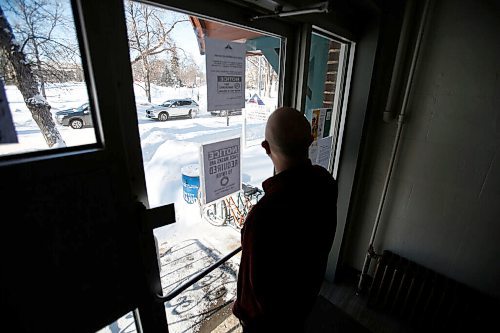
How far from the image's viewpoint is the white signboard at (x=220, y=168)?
0.97 m

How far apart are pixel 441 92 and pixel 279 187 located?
1.52m

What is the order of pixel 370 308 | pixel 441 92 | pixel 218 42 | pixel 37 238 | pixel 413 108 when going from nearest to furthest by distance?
1. pixel 37 238
2. pixel 218 42
3. pixel 441 92
4. pixel 413 108
5. pixel 370 308

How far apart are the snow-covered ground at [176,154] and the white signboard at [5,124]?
0.03 ft

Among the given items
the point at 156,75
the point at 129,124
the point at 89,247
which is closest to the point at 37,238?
the point at 89,247

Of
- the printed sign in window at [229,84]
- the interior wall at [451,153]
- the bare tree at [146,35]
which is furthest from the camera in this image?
the interior wall at [451,153]

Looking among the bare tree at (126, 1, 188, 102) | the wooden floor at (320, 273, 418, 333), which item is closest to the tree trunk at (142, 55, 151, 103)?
the bare tree at (126, 1, 188, 102)

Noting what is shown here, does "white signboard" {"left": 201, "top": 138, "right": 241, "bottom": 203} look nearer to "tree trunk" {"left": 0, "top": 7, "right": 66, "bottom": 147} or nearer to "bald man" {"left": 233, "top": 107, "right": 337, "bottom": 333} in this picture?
"bald man" {"left": 233, "top": 107, "right": 337, "bottom": 333}

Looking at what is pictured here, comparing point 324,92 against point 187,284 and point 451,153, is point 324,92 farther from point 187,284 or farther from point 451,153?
point 187,284

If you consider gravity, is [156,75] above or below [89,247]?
above

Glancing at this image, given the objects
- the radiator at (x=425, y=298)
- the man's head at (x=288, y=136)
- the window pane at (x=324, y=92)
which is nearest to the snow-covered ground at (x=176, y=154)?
the man's head at (x=288, y=136)

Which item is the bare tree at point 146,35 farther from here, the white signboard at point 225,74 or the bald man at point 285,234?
the bald man at point 285,234

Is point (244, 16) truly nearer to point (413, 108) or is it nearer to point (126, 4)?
point (126, 4)

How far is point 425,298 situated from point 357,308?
0.52 m

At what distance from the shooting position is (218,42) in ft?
2.87
